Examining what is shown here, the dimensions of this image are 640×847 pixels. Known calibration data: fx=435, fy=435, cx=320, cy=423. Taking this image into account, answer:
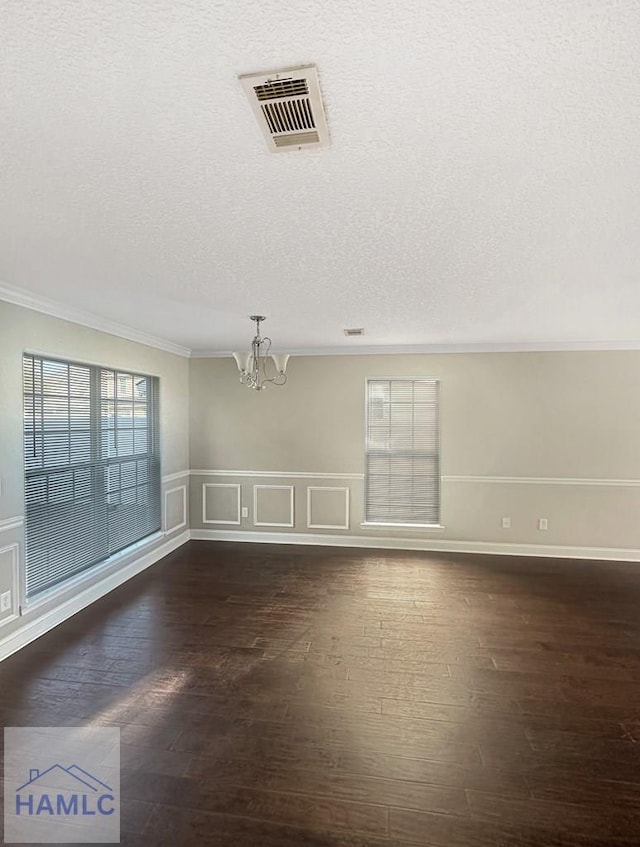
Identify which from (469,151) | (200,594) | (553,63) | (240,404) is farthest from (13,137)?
(240,404)

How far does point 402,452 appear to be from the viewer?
532cm

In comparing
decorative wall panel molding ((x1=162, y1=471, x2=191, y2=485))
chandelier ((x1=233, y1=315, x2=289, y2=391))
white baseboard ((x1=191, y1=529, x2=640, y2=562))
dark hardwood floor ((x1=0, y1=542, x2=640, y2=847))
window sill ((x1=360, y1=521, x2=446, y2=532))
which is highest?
chandelier ((x1=233, y1=315, x2=289, y2=391))

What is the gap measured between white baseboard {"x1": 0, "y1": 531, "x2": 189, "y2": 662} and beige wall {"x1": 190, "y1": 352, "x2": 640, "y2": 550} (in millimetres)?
1093

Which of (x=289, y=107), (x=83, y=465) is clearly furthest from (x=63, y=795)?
(x=289, y=107)

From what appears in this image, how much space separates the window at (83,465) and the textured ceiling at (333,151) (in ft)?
3.31

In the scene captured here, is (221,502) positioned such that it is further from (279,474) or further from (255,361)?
(255,361)

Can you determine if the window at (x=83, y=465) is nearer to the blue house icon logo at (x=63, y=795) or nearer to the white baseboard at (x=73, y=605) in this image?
the white baseboard at (x=73, y=605)

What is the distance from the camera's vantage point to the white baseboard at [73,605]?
3.00 metres

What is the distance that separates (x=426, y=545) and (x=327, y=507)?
127cm

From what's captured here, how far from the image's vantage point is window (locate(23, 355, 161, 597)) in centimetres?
325

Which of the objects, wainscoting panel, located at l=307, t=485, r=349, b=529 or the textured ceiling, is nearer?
the textured ceiling

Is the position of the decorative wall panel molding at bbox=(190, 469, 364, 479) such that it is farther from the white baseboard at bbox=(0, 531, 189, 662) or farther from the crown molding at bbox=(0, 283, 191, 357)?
the crown molding at bbox=(0, 283, 191, 357)

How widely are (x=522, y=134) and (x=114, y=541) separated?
4336 millimetres

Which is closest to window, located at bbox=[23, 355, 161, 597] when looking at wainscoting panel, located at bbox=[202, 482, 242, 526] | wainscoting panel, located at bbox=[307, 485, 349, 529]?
wainscoting panel, located at bbox=[202, 482, 242, 526]
